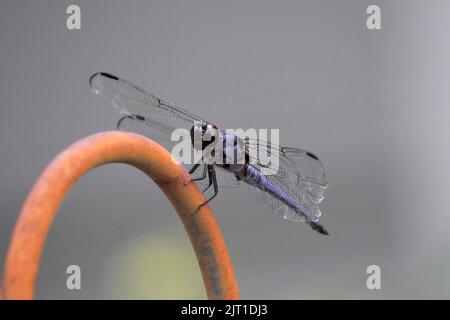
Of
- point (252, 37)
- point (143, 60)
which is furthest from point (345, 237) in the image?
point (143, 60)

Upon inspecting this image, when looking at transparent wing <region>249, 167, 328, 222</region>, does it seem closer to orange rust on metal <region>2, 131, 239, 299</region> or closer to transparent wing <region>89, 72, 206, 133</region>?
transparent wing <region>89, 72, 206, 133</region>

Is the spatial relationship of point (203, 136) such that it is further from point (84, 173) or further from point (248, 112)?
point (248, 112)

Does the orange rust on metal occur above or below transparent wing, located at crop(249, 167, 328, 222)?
below

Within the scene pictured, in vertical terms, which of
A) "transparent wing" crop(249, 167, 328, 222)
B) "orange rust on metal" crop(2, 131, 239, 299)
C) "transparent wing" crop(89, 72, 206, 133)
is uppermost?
"transparent wing" crop(89, 72, 206, 133)

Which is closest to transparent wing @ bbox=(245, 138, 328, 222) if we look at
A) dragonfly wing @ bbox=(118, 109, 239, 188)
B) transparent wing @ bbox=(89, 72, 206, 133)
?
dragonfly wing @ bbox=(118, 109, 239, 188)

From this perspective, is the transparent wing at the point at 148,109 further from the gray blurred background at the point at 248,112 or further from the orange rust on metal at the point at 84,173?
the gray blurred background at the point at 248,112

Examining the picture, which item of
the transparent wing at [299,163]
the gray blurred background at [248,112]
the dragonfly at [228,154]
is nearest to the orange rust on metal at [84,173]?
the dragonfly at [228,154]

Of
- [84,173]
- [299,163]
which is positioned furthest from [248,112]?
[84,173]
